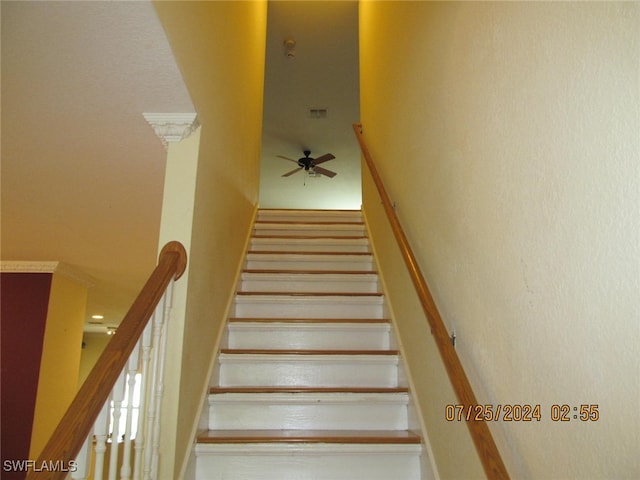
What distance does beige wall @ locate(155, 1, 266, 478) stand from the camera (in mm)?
1810

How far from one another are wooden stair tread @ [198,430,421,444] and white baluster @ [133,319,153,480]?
517 mm

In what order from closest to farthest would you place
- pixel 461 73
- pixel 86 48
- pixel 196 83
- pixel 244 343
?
pixel 86 48, pixel 461 73, pixel 196 83, pixel 244 343

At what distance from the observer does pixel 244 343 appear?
2.76 metres

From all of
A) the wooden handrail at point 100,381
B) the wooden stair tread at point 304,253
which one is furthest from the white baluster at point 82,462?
the wooden stair tread at point 304,253

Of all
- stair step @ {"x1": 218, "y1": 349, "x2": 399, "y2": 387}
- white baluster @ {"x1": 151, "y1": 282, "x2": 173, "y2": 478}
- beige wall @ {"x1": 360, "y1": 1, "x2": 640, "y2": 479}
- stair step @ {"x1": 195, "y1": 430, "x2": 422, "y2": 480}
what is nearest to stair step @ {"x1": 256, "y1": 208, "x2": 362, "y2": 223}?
stair step @ {"x1": 218, "y1": 349, "x2": 399, "y2": 387}

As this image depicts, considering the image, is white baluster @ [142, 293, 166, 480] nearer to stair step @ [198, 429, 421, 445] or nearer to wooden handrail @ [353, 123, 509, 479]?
stair step @ [198, 429, 421, 445]

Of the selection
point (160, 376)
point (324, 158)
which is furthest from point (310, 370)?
point (324, 158)

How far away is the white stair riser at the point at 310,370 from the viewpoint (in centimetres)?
251

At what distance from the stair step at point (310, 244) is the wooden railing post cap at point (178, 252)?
208cm

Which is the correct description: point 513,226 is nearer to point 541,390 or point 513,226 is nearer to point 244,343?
point 541,390

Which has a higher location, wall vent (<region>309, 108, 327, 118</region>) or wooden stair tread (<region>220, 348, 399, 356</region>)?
wall vent (<region>309, 108, 327, 118</region>)

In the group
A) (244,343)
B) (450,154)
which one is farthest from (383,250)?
(450,154)

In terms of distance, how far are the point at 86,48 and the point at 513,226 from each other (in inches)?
54.5

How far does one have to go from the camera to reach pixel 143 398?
5.21 feet
